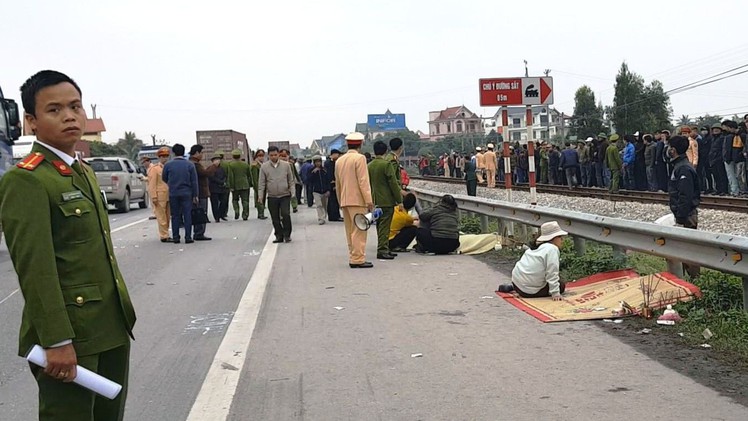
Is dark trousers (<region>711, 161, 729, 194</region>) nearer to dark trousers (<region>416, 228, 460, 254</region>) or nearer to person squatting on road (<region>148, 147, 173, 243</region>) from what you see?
dark trousers (<region>416, 228, 460, 254</region>)

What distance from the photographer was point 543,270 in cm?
820

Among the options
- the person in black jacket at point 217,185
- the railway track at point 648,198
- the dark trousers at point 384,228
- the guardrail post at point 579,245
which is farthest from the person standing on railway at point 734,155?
the person in black jacket at point 217,185

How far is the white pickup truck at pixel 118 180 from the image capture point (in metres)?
25.8

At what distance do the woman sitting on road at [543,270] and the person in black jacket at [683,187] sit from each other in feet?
5.14

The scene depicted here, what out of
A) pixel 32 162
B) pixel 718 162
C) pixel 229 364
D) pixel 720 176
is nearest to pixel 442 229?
pixel 229 364

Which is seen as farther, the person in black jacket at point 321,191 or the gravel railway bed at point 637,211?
the person in black jacket at point 321,191

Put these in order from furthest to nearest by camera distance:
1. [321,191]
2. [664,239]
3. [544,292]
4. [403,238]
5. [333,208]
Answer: [333,208] → [321,191] → [403,238] → [544,292] → [664,239]

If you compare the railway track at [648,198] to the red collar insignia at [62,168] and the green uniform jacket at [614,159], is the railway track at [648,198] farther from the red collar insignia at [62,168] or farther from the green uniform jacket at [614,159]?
the red collar insignia at [62,168]

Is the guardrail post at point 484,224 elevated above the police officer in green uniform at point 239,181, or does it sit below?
below

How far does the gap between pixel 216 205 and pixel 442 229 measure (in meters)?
10.1

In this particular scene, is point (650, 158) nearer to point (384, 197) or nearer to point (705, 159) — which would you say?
point (705, 159)

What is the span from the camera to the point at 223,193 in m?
21.2

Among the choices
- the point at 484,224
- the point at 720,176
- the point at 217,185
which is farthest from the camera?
the point at 217,185

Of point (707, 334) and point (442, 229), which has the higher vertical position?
point (442, 229)
